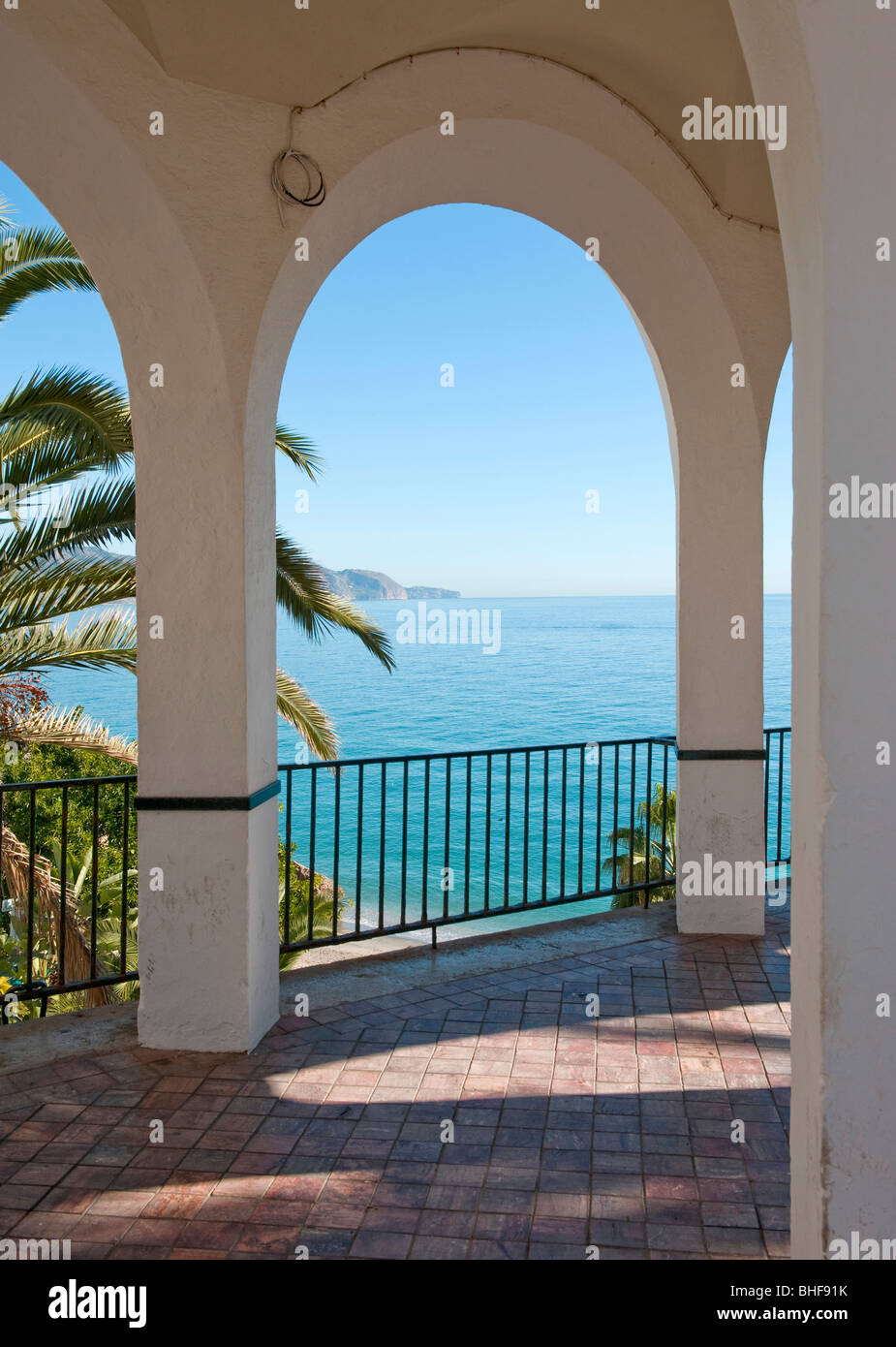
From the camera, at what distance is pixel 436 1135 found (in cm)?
320

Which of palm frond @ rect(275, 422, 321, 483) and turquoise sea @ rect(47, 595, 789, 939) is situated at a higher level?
palm frond @ rect(275, 422, 321, 483)

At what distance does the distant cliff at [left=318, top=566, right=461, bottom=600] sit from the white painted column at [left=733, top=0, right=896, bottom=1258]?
58805 mm

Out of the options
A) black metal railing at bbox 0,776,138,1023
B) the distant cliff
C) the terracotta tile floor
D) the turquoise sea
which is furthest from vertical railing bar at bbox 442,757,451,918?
the distant cliff

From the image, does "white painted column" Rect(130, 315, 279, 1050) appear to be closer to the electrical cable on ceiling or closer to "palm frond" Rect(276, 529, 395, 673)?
the electrical cable on ceiling

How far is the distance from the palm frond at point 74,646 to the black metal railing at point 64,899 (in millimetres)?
973

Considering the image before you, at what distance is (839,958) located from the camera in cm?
170

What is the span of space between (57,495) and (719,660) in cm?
466

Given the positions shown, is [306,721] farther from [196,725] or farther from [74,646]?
[196,725]

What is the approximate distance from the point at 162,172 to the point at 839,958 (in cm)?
336

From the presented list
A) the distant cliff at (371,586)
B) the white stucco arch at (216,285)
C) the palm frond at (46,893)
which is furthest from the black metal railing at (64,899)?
the distant cliff at (371,586)

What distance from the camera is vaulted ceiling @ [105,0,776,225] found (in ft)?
11.1

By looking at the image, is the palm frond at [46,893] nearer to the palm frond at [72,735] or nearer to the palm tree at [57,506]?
the palm tree at [57,506]
